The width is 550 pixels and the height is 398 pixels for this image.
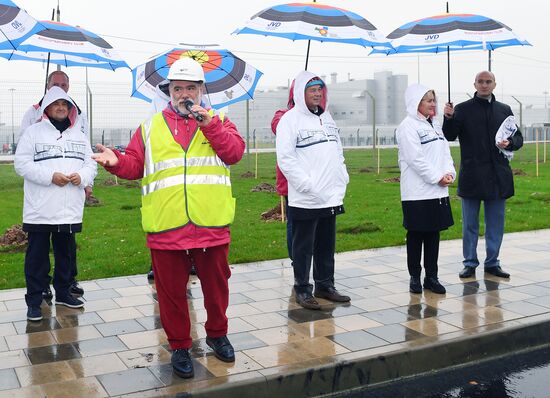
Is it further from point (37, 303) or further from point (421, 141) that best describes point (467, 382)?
point (37, 303)

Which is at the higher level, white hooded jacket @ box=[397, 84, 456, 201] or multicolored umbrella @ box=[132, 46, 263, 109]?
multicolored umbrella @ box=[132, 46, 263, 109]

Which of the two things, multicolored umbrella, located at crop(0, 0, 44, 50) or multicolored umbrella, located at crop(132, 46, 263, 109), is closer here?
multicolored umbrella, located at crop(0, 0, 44, 50)

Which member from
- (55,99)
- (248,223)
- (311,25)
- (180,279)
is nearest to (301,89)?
A: (311,25)

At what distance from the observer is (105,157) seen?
463 centimetres

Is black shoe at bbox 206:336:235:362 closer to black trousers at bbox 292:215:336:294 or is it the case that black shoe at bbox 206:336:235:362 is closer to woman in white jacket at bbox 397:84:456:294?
black trousers at bbox 292:215:336:294

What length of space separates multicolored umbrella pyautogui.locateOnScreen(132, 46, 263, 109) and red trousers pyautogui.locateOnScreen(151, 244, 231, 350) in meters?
2.85

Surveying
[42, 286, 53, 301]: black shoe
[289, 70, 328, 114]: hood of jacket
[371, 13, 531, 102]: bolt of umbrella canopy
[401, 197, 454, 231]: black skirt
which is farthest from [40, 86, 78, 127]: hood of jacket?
A: [371, 13, 531, 102]: bolt of umbrella canopy

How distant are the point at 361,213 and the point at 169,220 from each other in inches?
342

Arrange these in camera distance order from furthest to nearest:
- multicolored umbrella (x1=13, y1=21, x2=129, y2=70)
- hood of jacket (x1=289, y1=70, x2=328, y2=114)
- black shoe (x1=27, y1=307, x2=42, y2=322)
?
multicolored umbrella (x1=13, y1=21, x2=129, y2=70) < hood of jacket (x1=289, y1=70, x2=328, y2=114) < black shoe (x1=27, y1=307, x2=42, y2=322)

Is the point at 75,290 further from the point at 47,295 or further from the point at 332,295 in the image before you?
the point at 332,295

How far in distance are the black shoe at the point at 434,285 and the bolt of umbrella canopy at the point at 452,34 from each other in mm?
2417

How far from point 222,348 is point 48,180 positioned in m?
2.18

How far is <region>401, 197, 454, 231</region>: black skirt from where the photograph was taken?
22.2 feet

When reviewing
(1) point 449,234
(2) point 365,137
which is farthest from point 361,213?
(2) point 365,137
